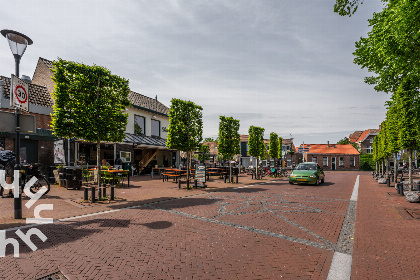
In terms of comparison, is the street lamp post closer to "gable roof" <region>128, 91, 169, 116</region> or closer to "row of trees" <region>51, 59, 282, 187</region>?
"row of trees" <region>51, 59, 282, 187</region>

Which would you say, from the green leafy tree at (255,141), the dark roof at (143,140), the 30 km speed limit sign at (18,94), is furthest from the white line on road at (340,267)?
the dark roof at (143,140)

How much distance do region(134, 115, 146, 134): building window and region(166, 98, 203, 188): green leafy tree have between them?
10852 mm

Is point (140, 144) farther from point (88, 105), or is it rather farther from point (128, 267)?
point (128, 267)

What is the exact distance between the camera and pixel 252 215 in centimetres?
721

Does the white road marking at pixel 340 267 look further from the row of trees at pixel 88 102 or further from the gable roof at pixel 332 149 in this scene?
the gable roof at pixel 332 149

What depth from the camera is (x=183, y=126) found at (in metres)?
13.4

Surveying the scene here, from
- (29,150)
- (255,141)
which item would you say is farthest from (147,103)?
(29,150)

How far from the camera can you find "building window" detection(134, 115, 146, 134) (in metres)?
23.3

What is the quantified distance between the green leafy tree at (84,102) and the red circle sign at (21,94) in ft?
7.35

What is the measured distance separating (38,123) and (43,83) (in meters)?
6.45

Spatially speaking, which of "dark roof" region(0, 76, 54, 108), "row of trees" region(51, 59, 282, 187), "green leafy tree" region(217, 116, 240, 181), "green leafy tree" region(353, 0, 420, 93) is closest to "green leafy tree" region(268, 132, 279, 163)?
"green leafy tree" region(217, 116, 240, 181)

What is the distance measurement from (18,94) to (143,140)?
653 inches

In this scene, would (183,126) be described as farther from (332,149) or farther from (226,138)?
(332,149)

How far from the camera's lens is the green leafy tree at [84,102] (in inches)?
341
